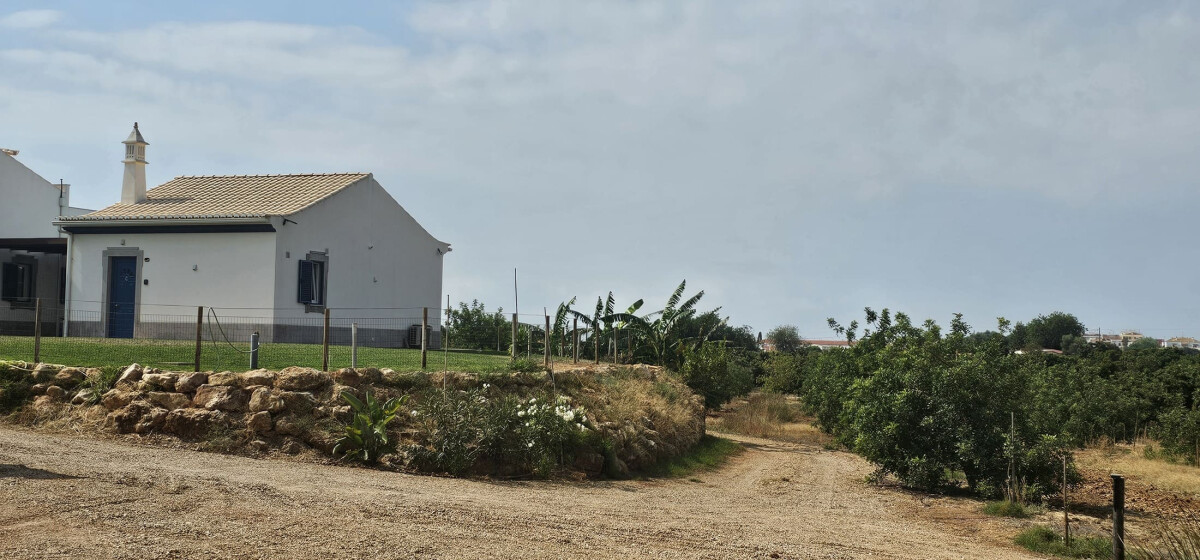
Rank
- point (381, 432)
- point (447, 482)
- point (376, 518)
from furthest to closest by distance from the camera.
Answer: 1. point (381, 432)
2. point (447, 482)
3. point (376, 518)

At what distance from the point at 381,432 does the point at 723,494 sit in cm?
518

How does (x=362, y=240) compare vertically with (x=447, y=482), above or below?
above

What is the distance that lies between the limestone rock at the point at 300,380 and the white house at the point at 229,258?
10.6 metres

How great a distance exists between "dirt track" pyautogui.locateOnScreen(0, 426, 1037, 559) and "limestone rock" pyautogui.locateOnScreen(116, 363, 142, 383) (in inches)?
59.4

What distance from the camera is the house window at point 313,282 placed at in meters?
26.9

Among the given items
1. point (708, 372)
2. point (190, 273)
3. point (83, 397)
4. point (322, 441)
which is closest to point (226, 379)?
point (322, 441)

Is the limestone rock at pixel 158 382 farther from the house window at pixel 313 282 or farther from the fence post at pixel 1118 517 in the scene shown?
the fence post at pixel 1118 517

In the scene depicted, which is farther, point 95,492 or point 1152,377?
point 1152,377

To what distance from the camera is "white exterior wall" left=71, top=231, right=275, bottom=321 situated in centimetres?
2583

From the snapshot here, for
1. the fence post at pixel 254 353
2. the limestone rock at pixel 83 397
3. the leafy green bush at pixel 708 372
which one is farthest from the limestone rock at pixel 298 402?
the leafy green bush at pixel 708 372

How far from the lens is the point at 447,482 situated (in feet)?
43.1

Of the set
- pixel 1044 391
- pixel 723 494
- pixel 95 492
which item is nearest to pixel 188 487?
pixel 95 492

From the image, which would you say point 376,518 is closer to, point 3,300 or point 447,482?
point 447,482

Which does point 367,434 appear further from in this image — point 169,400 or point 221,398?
point 169,400
